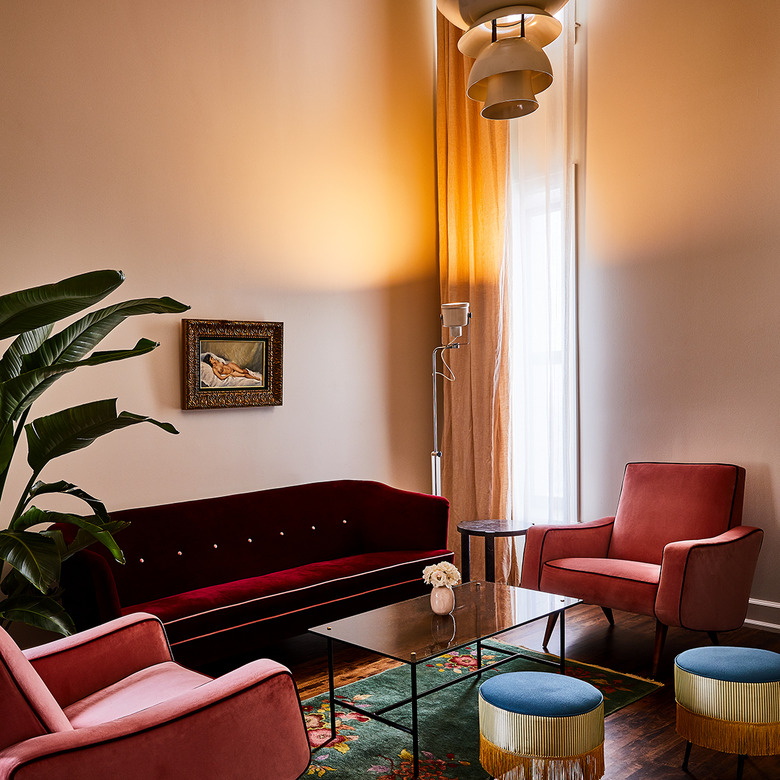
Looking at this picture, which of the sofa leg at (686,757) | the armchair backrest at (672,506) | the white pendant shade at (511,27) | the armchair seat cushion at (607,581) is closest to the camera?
the white pendant shade at (511,27)

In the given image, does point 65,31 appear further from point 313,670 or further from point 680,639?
point 680,639

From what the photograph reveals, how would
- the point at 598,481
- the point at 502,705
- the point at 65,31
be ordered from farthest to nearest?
the point at 598,481 < the point at 65,31 < the point at 502,705

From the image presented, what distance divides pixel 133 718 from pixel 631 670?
2454 millimetres

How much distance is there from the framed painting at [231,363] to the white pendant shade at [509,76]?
191 centimetres

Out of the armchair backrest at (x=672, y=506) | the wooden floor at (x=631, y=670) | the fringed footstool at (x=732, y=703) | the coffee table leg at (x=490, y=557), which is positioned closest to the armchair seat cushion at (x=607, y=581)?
the armchair backrest at (x=672, y=506)

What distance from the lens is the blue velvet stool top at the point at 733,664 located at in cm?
245

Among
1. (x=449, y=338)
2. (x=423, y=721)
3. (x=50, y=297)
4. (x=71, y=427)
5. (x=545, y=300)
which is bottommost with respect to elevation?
(x=423, y=721)

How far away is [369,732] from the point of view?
3.02 metres

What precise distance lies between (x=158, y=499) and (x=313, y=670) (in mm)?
1160

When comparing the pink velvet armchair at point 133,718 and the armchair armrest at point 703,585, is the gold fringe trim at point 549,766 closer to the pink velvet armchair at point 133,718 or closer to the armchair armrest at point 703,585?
the pink velvet armchair at point 133,718

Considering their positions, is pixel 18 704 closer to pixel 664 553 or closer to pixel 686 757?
pixel 686 757

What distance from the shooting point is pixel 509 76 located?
2730 millimetres

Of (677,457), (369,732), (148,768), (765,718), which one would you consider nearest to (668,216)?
(677,457)

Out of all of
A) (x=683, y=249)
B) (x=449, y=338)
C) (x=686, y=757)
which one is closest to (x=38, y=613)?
(x=686, y=757)
